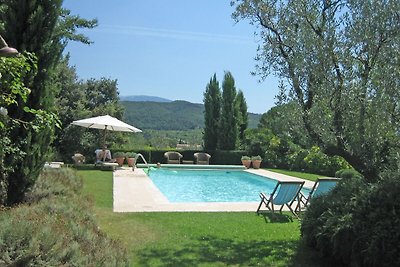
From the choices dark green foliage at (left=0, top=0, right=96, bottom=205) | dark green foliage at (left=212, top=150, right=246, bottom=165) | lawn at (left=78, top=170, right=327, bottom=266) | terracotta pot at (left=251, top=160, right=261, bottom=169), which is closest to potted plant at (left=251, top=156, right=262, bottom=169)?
terracotta pot at (left=251, top=160, right=261, bottom=169)

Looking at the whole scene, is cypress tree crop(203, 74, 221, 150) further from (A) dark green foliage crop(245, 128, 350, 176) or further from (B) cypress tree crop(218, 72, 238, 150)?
(A) dark green foliage crop(245, 128, 350, 176)

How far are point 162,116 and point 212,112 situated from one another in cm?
3335

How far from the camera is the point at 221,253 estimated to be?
6016mm

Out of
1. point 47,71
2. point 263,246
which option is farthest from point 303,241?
point 47,71

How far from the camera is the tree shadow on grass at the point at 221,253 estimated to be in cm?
552

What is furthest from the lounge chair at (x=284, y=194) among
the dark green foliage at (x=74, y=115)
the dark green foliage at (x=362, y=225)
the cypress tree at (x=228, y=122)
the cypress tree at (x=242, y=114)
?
the cypress tree at (x=242, y=114)

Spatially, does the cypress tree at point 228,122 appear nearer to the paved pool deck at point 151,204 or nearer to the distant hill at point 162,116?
the paved pool deck at point 151,204

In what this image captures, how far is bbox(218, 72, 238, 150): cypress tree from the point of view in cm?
2689

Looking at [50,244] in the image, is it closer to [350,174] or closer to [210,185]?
[350,174]

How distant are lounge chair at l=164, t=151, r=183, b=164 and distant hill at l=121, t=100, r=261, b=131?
99.7 feet

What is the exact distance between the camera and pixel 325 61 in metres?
5.47

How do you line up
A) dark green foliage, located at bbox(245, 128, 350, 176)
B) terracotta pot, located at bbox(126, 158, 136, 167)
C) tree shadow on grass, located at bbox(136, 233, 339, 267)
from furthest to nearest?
terracotta pot, located at bbox(126, 158, 136, 167) < dark green foliage, located at bbox(245, 128, 350, 176) < tree shadow on grass, located at bbox(136, 233, 339, 267)

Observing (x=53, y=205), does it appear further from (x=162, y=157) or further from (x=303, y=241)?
(x=162, y=157)

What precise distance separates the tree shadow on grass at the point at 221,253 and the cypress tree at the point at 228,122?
2009 cm
